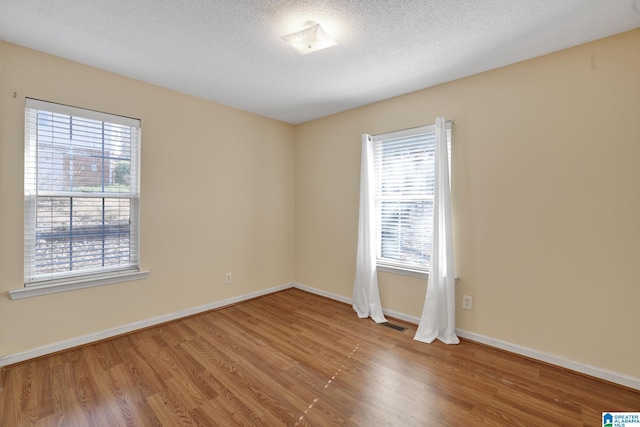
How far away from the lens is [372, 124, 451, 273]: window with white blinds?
3.00 m

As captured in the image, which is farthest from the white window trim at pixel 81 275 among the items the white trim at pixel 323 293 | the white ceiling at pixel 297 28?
the white trim at pixel 323 293

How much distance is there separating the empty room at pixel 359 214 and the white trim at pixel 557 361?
0.02 metres

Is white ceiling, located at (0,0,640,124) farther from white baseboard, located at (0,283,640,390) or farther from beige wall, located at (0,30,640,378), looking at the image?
white baseboard, located at (0,283,640,390)

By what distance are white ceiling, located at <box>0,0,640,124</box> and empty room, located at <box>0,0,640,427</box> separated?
2 cm

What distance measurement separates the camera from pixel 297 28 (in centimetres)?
200

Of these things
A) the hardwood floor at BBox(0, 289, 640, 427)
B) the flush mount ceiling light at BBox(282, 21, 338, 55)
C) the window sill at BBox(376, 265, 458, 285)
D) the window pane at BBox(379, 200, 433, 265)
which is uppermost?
the flush mount ceiling light at BBox(282, 21, 338, 55)

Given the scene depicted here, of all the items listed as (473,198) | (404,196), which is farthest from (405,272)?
(473,198)

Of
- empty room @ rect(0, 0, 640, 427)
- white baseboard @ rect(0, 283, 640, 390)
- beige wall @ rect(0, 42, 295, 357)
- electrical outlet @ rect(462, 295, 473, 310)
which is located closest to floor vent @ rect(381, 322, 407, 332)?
empty room @ rect(0, 0, 640, 427)

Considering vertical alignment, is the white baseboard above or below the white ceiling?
below

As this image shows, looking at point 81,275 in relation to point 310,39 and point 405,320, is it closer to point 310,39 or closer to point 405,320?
point 310,39

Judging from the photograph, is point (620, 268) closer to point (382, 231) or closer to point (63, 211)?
point (382, 231)

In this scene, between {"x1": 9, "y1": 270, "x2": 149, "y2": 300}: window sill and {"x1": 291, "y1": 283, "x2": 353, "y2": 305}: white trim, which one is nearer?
{"x1": 9, "y1": 270, "x2": 149, "y2": 300}: window sill

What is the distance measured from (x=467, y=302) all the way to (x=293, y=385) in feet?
5.88

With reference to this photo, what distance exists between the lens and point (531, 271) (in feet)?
7.79
